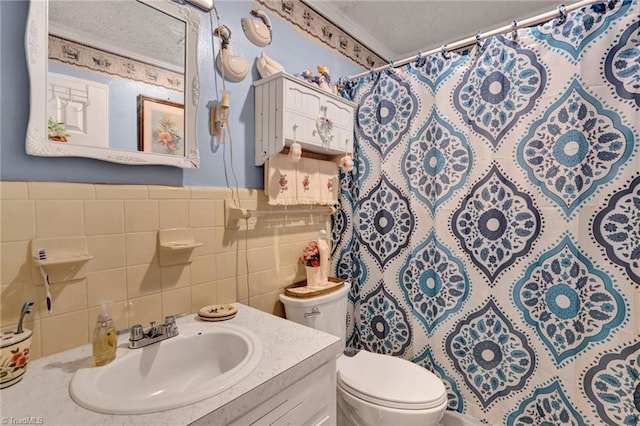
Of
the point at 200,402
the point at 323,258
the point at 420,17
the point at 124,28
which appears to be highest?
the point at 420,17

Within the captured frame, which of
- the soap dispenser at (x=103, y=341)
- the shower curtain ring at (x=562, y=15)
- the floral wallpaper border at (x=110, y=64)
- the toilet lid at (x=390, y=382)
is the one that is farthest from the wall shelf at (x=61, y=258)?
the shower curtain ring at (x=562, y=15)

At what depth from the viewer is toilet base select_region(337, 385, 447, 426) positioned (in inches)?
45.0

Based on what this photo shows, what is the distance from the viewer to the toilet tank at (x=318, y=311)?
1.45 meters

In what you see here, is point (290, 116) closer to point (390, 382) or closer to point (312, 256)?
point (312, 256)

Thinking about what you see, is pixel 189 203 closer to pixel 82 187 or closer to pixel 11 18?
pixel 82 187

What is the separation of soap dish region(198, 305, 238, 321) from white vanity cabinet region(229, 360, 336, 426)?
1.33 ft

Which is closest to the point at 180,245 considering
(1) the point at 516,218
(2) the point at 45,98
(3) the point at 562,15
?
(2) the point at 45,98

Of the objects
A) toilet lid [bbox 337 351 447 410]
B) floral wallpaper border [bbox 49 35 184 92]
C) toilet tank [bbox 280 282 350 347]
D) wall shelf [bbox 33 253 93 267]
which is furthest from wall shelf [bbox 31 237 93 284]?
toilet lid [bbox 337 351 447 410]

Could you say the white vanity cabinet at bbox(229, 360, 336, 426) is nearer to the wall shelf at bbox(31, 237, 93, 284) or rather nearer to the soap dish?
the soap dish

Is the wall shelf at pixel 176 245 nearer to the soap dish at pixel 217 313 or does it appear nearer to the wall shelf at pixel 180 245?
the wall shelf at pixel 180 245

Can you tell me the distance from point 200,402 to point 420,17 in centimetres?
219

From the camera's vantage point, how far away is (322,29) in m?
1.81

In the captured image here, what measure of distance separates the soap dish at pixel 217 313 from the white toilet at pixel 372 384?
0.33m

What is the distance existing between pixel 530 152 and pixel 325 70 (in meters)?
1.08
